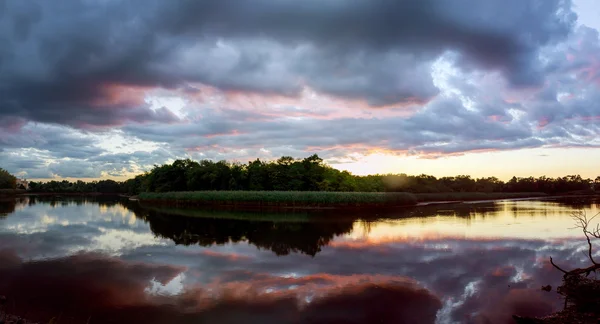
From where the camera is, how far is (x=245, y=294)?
35.6 ft

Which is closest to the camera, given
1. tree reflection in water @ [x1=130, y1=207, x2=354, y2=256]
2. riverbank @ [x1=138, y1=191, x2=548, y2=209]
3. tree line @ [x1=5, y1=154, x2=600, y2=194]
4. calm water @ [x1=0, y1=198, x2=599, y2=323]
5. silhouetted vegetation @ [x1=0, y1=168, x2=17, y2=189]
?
calm water @ [x1=0, y1=198, x2=599, y2=323]

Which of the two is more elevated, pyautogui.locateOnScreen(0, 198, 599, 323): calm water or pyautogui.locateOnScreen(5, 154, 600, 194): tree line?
pyautogui.locateOnScreen(5, 154, 600, 194): tree line

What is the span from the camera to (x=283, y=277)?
12.9 meters

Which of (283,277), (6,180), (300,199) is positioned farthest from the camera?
(6,180)

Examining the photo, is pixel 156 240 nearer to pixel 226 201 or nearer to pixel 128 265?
pixel 128 265

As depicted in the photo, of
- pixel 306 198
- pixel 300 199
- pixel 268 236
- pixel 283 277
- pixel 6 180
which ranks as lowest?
pixel 268 236

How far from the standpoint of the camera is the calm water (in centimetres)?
944

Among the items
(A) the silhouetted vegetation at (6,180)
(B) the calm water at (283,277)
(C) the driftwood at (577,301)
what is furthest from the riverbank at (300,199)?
(A) the silhouetted vegetation at (6,180)

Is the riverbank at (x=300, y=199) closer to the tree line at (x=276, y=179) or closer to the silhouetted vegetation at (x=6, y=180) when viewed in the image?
the tree line at (x=276, y=179)

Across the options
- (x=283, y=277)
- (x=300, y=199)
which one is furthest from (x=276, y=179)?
(x=283, y=277)

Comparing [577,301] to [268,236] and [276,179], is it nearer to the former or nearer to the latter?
[268,236]

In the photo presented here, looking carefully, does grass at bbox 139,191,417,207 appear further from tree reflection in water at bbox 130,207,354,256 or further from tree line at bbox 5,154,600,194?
tree reflection in water at bbox 130,207,354,256

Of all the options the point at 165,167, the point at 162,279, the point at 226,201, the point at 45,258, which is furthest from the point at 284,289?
the point at 165,167

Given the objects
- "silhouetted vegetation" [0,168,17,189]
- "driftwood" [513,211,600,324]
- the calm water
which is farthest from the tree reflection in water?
"silhouetted vegetation" [0,168,17,189]
